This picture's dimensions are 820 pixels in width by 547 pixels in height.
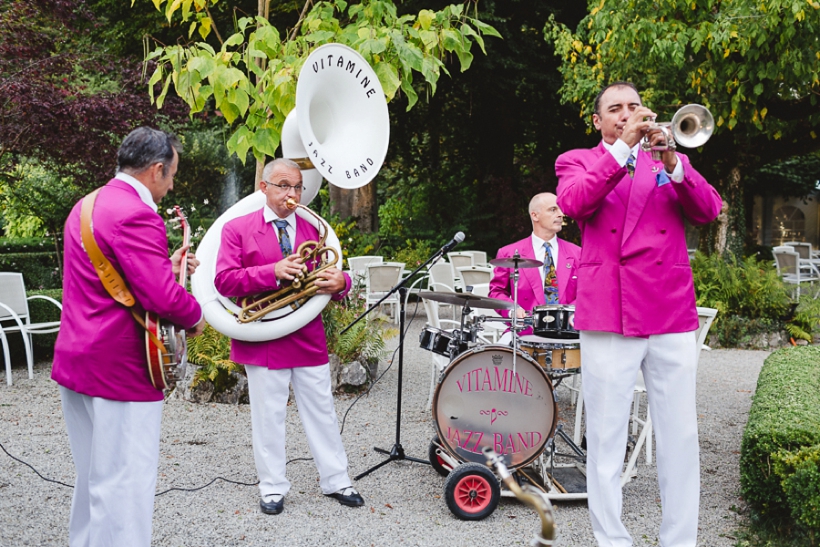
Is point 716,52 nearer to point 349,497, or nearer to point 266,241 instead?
point 266,241

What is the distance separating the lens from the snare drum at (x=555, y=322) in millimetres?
4105

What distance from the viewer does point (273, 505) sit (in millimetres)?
4023

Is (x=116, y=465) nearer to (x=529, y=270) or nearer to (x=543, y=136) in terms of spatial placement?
(x=529, y=270)

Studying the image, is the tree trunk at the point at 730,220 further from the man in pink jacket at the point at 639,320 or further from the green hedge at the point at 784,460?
the man in pink jacket at the point at 639,320

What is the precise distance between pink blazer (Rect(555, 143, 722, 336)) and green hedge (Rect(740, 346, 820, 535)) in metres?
0.91

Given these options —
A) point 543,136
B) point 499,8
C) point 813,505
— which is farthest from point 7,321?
point 543,136

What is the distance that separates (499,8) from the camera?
13.6 meters

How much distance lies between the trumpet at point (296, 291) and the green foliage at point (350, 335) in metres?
2.50

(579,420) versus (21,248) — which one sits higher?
(21,248)

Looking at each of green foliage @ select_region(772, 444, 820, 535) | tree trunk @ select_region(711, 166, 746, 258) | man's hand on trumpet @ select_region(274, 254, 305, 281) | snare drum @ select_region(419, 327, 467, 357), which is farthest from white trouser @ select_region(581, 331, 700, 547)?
tree trunk @ select_region(711, 166, 746, 258)

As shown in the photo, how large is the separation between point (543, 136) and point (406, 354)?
344 inches

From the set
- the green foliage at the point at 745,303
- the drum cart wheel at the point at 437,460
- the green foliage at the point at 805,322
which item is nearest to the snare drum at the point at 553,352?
the drum cart wheel at the point at 437,460

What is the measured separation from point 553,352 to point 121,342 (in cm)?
236

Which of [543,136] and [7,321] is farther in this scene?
[543,136]
